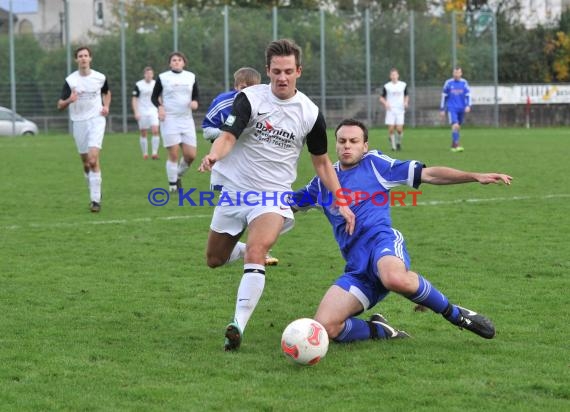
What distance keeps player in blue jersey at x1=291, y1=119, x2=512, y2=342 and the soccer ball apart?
1.17ft

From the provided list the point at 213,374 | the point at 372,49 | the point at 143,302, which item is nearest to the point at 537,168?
the point at 143,302

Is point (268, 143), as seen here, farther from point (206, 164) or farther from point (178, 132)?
point (178, 132)

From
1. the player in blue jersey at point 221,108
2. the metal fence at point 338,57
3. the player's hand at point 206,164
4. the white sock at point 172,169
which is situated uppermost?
the metal fence at point 338,57

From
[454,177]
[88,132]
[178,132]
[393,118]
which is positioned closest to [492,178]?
[454,177]

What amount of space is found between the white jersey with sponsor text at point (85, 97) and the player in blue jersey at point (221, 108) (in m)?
5.07

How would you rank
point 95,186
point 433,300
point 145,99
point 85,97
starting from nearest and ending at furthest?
1. point 433,300
2. point 95,186
3. point 85,97
4. point 145,99

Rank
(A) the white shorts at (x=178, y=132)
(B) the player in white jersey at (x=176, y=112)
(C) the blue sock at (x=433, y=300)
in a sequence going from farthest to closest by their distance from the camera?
(A) the white shorts at (x=178, y=132), (B) the player in white jersey at (x=176, y=112), (C) the blue sock at (x=433, y=300)

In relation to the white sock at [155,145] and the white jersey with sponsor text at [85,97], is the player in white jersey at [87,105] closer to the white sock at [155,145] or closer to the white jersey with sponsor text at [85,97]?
the white jersey with sponsor text at [85,97]

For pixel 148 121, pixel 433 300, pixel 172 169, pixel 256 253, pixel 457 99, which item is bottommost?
pixel 433 300

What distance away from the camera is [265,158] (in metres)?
6.49

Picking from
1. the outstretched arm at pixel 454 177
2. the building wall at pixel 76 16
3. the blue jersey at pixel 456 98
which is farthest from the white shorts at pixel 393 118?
the building wall at pixel 76 16

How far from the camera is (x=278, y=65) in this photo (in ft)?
20.4

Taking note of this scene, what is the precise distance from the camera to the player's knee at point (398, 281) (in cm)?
595

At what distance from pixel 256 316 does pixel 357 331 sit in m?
0.97
